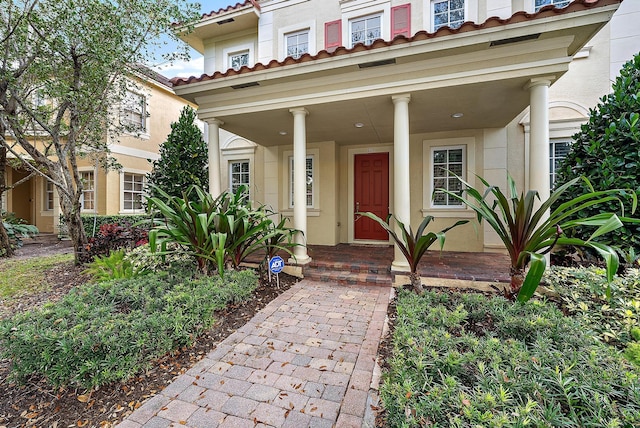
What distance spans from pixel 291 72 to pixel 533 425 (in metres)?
4.42

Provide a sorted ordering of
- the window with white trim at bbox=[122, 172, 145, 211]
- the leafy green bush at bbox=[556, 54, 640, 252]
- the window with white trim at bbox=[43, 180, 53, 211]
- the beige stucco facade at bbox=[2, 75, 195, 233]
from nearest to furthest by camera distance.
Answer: the leafy green bush at bbox=[556, 54, 640, 252] → the beige stucco facade at bbox=[2, 75, 195, 233] → the window with white trim at bbox=[122, 172, 145, 211] → the window with white trim at bbox=[43, 180, 53, 211]

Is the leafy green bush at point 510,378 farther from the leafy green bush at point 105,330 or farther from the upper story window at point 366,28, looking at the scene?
the upper story window at point 366,28

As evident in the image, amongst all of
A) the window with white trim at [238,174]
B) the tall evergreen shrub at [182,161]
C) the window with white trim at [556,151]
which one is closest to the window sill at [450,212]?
the window with white trim at [556,151]

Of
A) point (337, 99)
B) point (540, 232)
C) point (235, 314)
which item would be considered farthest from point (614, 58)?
point (235, 314)

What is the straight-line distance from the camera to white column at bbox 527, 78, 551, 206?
3520mm

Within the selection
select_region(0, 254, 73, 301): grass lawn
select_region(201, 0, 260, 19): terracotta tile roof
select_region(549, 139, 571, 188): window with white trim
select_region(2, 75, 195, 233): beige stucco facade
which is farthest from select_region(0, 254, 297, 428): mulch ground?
select_region(2, 75, 195, 233): beige stucco facade

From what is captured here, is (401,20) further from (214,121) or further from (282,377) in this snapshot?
(282,377)

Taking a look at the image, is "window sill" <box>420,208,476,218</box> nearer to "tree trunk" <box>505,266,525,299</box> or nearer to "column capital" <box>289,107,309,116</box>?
"tree trunk" <box>505,266,525,299</box>

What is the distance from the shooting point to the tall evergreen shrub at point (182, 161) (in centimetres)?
662

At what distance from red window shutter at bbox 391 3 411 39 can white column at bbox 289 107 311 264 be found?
10.9 feet

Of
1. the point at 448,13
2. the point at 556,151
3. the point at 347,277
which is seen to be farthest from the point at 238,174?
the point at 556,151

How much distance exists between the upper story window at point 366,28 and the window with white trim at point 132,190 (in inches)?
331

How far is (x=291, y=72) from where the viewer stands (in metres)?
4.17

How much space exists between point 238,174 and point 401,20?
5244 mm
